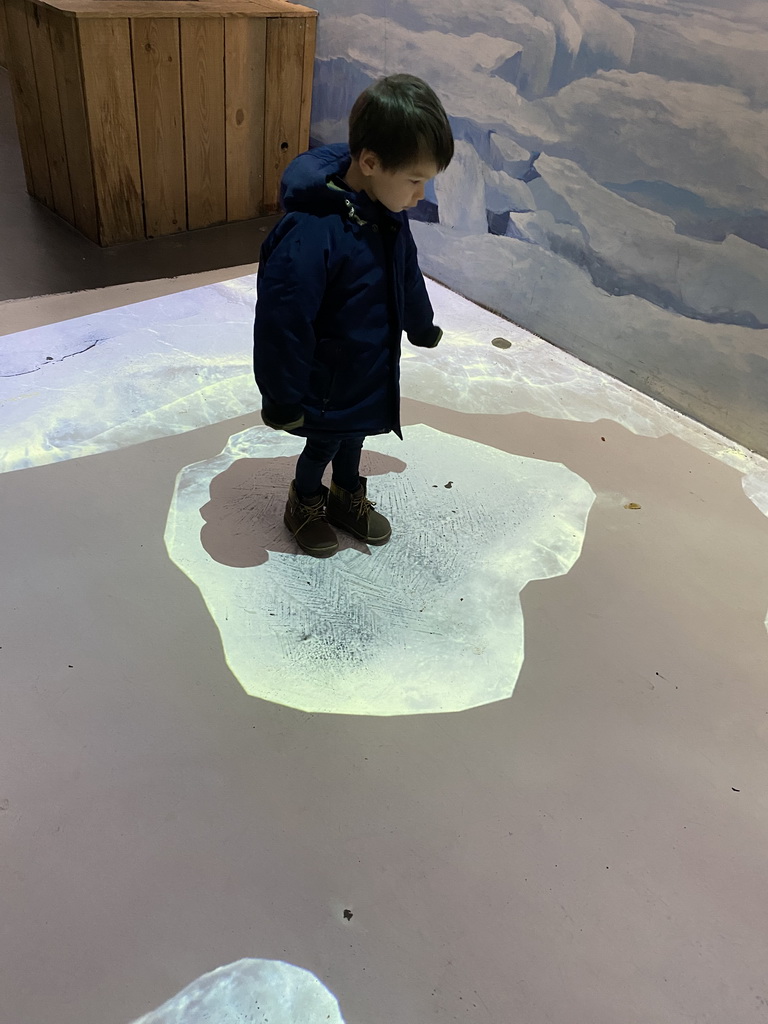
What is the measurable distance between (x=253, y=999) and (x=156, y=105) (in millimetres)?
2777

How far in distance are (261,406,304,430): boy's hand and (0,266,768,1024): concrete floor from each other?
1.25 ft

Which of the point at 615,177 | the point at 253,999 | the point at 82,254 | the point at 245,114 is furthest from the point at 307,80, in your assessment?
the point at 253,999

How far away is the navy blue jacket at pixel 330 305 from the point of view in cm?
122

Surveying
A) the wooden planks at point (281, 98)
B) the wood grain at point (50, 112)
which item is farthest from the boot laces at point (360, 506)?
the wood grain at point (50, 112)

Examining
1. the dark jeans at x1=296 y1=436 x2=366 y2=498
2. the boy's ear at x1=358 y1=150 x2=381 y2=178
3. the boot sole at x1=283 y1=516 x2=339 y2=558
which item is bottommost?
the boot sole at x1=283 y1=516 x2=339 y2=558

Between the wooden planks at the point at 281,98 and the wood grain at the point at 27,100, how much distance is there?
0.87 metres

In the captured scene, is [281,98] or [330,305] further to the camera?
[281,98]

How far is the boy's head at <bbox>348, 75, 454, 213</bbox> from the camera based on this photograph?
1122 millimetres

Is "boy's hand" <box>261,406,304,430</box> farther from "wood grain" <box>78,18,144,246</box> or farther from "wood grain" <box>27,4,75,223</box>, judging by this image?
"wood grain" <box>27,4,75,223</box>

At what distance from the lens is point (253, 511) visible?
1708 mm

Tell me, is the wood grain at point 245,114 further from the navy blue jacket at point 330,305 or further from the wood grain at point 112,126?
the navy blue jacket at point 330,305

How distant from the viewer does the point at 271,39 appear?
9.43 feet

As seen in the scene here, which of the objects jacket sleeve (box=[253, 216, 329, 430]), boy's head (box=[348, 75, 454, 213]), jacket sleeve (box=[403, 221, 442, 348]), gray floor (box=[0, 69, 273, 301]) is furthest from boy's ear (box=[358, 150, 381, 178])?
gray floor (box=[0, 69, 273, 301])

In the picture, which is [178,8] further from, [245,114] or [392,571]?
[392,571]
